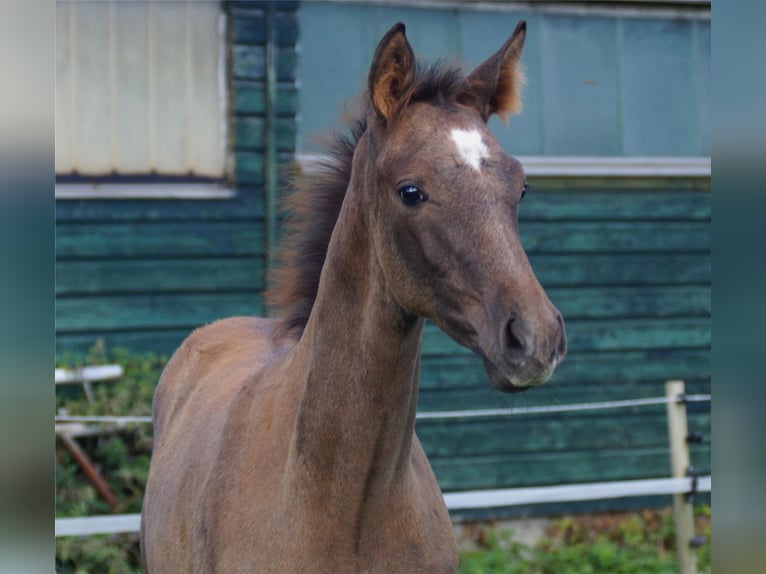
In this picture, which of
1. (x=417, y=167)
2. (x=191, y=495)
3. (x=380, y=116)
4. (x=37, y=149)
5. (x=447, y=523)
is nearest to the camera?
(x=37, y=149)

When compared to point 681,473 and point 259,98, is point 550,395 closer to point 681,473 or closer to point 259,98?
point 681,473

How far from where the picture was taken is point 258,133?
18.6 ft

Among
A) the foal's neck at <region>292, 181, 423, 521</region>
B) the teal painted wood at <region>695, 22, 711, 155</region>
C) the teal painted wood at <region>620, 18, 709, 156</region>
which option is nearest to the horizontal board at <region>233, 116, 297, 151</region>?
the teal painted wood at <region>620, 18, 709, 156</region>

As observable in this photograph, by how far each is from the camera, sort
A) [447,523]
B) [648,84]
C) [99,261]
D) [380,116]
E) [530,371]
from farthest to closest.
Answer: [648,84] → [99,261] → [447,523] → [380,116] → [530,371]

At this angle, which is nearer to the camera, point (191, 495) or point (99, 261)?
point (191, 495)

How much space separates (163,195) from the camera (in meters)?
5.61

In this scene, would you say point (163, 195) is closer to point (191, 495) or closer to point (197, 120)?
point (197, 120)

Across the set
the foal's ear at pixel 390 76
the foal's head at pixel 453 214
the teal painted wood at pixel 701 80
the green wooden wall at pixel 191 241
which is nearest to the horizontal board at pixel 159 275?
the green wooden wall at pixel 191 241

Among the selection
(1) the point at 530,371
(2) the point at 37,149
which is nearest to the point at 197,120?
(1) the point at 530,371

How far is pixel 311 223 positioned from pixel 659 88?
4387 millimetres

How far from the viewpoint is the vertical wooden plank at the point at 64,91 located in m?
5.46

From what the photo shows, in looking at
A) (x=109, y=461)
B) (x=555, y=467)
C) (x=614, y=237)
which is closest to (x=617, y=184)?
(x=614, y=237)

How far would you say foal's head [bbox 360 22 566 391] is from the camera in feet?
6.15

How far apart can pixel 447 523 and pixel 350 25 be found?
403 centimetres
